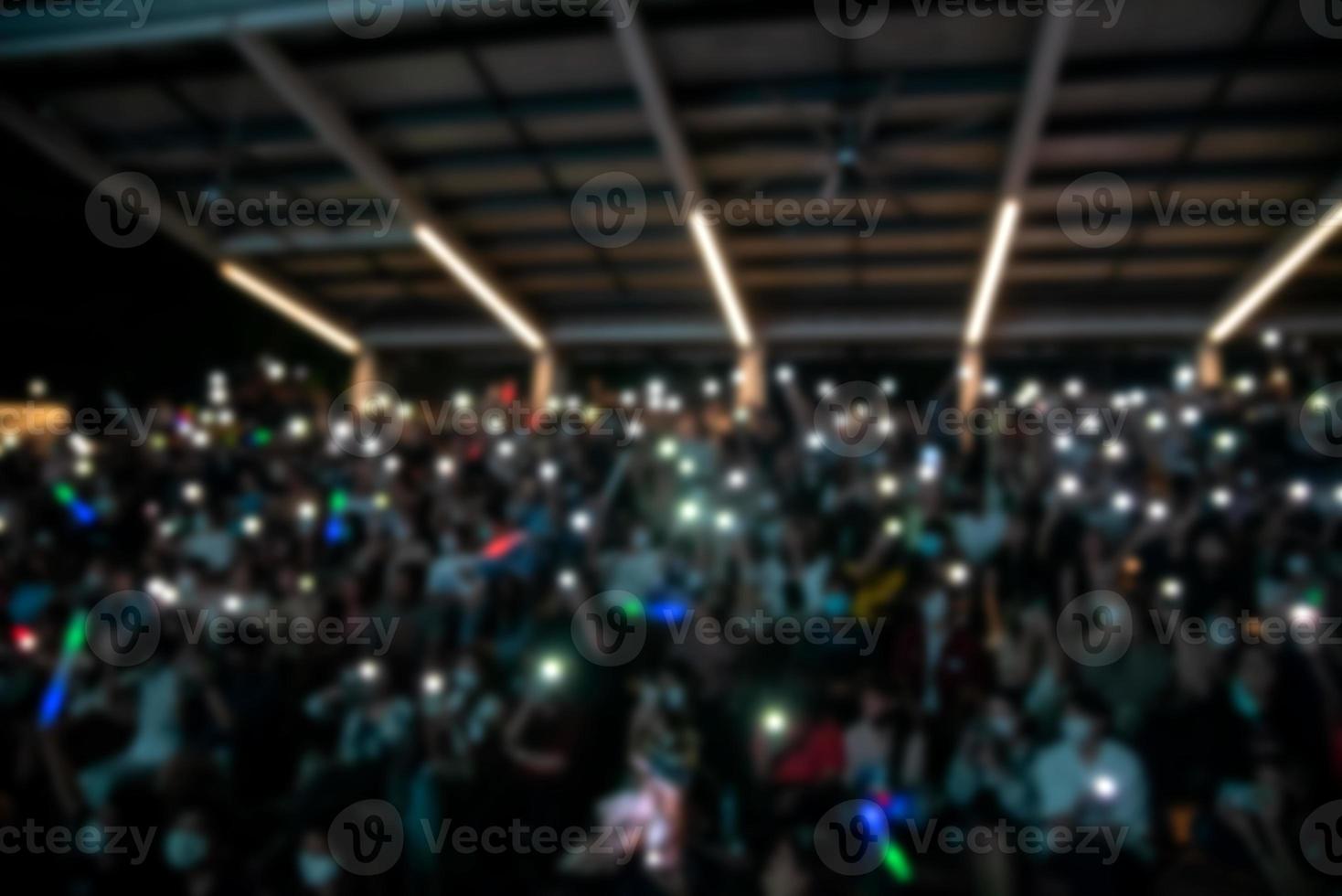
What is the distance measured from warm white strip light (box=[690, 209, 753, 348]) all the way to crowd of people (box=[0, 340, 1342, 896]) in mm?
2398

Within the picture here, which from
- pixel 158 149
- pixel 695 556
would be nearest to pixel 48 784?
pixel 695 556

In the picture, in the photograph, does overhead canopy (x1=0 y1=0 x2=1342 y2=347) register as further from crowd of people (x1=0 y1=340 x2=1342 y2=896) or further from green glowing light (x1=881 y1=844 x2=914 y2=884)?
green glowing light (x1=881 y1=844 x2=914 y2=884)

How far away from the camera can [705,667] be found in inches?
224

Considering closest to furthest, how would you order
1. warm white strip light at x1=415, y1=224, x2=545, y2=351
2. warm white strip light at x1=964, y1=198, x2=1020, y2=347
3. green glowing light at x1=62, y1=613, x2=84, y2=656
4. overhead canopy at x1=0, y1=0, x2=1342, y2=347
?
green glowing light at x1=62, y1=613, x2=84, y2=656, overhead canopy at x1=0, y1=0, x2=1342, y2=347, warm white strip light at x1=964, y1=198, x2=1020, y2=347, warm white strip light at x1=415, y1=224, x2=545, y2=351

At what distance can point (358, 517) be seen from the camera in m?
8.01

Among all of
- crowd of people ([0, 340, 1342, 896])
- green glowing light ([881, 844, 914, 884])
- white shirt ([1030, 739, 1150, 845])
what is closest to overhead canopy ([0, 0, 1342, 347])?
crowd of people ([0, 340, 1342, 896])

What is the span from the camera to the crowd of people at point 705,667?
184 inches

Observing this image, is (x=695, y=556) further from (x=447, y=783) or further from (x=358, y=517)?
(x=358, y=517)

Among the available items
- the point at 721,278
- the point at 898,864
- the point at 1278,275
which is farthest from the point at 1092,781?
the point at 1278,275

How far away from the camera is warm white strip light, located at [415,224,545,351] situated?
10719 millimetres

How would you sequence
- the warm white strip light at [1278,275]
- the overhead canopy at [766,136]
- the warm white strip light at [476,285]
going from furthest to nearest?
the warm white strip light at [476,285], the warm white strip light at [1278,275], the overhead canopy at [766,136]

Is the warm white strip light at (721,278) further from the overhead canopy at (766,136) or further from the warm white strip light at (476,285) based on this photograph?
the warm white strip light at (476,285)

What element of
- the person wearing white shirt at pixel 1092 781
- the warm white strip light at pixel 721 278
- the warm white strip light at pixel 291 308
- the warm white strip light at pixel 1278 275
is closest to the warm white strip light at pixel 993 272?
the warm white strip light at pixel 1278 275

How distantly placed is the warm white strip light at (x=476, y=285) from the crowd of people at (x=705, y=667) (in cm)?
323
